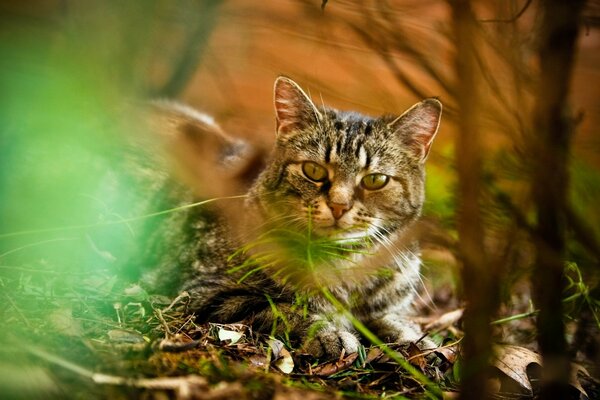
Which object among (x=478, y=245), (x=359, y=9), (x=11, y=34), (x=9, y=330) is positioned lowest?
(x=9, y=330)

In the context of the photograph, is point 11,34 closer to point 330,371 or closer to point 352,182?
point 352,182

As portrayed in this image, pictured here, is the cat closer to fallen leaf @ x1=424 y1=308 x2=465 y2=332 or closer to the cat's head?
the cat's head

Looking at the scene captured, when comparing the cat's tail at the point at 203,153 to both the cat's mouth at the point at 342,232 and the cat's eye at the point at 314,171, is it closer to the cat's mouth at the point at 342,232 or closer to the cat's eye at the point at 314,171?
the cat's eye at the point at 314,171

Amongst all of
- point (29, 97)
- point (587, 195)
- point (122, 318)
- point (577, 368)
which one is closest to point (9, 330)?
point (122, 318)

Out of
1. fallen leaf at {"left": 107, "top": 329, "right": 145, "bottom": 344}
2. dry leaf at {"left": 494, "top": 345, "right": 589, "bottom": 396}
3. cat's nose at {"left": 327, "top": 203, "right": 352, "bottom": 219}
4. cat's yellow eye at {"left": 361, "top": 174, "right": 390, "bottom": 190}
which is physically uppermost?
cat's yellow eye at {"left": 361, "top": 174, "right": 390, "bottom": 190}

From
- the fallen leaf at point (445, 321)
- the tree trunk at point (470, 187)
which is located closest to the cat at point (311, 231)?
the fallen leaf at point (445, 321)

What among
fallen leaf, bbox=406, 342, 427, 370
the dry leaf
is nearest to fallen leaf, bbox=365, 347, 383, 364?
fallen leaf, bbox=406, 342, 427, 370

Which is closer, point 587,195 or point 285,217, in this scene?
point 587,195
